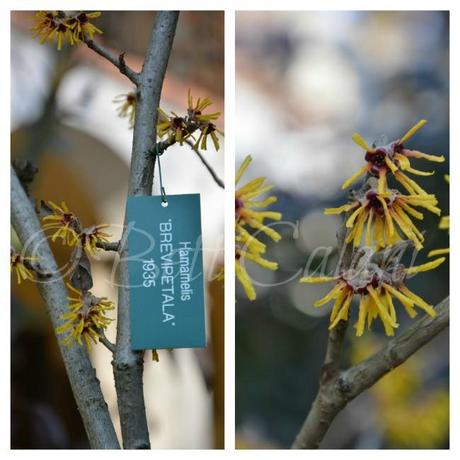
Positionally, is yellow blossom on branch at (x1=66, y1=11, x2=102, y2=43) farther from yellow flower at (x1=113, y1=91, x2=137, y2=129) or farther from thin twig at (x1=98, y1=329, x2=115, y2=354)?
thin twig at (x1=98, y1=329, x2=115, y2=354)

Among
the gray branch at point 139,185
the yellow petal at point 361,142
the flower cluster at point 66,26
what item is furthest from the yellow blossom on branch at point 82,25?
the yellow petal at point 361,142

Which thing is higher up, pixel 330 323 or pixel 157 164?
pixel 157 164

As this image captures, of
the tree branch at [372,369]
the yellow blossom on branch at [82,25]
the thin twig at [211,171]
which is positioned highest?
the yellow blossom on branch at [82,25]

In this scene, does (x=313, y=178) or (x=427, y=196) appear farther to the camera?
(x=313, y=178)

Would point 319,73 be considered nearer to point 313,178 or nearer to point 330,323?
point 313,178

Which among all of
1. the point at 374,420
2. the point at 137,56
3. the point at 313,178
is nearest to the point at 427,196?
the point at 313,178

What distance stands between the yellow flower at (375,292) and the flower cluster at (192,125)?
35cm

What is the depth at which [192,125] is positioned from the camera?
50.7 inches

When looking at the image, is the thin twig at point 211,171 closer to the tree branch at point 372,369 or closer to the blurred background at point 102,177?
the blurred background at point 102,177

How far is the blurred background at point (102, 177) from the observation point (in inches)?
53.1

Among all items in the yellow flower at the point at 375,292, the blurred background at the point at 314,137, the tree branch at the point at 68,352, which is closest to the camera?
the yellow flower at the point at 375,292

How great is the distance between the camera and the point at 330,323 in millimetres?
1316
